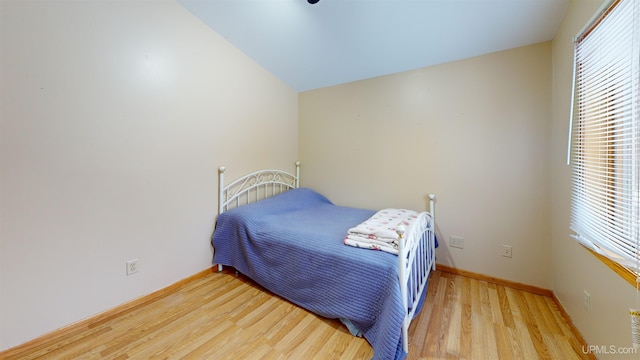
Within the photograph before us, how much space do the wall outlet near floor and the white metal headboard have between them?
2044 millimetres

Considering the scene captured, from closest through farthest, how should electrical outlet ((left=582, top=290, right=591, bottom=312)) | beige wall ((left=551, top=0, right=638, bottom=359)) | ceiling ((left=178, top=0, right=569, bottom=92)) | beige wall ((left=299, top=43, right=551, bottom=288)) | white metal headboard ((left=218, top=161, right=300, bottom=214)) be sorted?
1. beige wall ((left=551, top=0, right=638, bottom=359))
2. electrical outlet ((left=582, top=290, right=591, bottom=312))
3. ceiling ((left=178, top=0, right=569, bottom=92))
4. beige wall ((left=299, top=43, right=551, bottom=288))
5. white metal headboard ((left=218, top=161, right=300, bottom=214))

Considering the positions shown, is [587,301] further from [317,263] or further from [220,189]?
[220,189]

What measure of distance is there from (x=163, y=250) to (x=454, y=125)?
296cm

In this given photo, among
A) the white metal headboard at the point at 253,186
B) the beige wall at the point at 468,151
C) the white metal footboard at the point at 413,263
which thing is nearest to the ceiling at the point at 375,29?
the beige wall at the point at 468,151

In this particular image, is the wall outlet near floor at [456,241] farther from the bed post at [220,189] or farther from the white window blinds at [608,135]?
the bed post at [220,189]

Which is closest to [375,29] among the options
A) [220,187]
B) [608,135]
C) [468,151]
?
[468,151]

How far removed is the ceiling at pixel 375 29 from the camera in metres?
1.77

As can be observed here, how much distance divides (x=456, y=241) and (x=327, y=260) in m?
1.50

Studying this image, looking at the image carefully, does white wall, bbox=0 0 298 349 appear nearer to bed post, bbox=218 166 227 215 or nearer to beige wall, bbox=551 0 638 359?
bed post, bbox=218 166 227 215

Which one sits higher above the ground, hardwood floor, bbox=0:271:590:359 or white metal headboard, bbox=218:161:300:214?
white metal headboard, bbox=218:161:300:214

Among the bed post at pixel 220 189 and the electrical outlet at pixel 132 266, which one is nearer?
the electrical outlet at pixel 132 266

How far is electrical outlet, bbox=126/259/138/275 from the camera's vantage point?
183 centimetres

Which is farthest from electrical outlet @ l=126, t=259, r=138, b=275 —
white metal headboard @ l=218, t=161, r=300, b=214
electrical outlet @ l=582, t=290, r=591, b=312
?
electrical outlet @ l=582, t=290, r=591, b=312

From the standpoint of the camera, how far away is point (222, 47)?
7.92 ft
